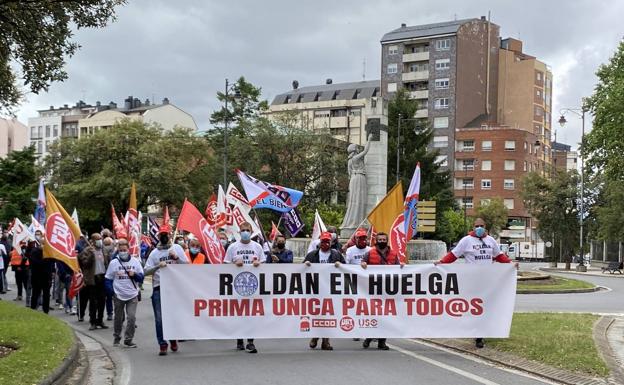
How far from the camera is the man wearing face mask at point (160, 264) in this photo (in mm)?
11039

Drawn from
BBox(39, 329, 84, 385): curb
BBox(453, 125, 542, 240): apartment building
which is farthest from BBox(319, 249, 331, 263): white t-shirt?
BBox(453, 125, 542, 240): apartment building

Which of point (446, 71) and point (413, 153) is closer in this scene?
point (413, 153)

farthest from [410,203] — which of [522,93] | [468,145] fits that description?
[522,93]

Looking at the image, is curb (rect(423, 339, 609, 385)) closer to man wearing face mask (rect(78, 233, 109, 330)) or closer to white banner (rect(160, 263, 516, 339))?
white banner (rect(160, 263, 516, 339))

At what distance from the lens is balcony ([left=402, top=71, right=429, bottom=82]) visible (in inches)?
3642

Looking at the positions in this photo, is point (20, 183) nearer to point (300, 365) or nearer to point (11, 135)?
point (300, 365)

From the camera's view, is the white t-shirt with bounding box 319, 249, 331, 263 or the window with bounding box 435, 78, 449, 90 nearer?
the white t-shirt with bounding box 319, 249, 331, 263

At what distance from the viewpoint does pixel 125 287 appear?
12.0 meters

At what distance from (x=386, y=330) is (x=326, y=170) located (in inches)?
1794

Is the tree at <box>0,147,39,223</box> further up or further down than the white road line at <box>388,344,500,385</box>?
further up

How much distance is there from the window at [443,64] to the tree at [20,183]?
50.3 m

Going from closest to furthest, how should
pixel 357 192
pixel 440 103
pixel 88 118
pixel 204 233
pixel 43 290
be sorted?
pixel 204 233 → pixel 43 290 → pixel 357 192 → pixel 440 103 → pixel 88 118

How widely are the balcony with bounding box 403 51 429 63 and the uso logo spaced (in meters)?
84.5

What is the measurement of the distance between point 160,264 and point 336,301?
2667 mm
